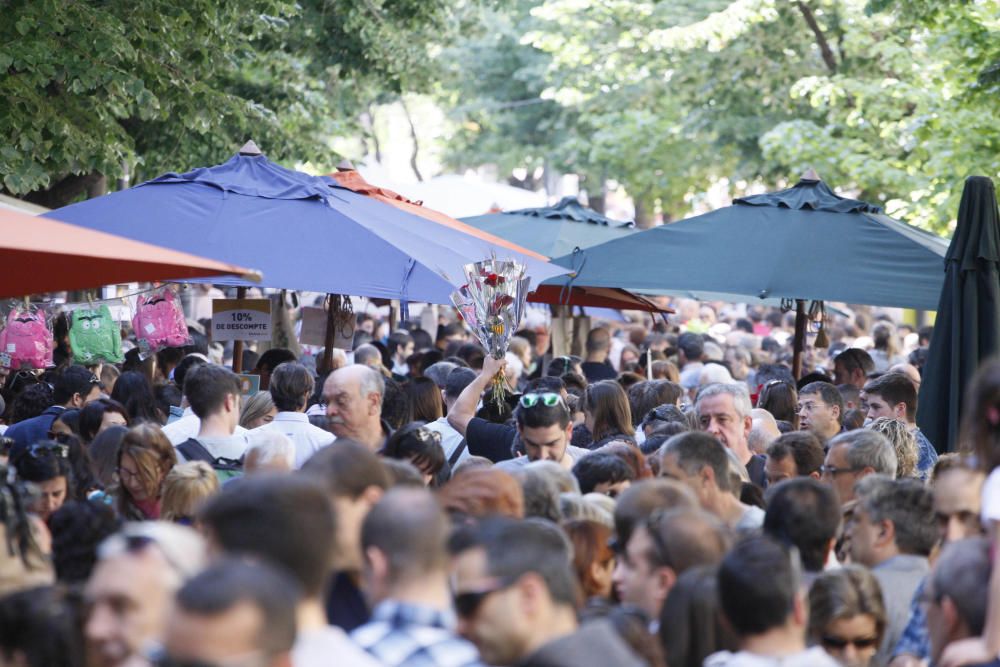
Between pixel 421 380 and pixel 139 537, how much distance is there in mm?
5678

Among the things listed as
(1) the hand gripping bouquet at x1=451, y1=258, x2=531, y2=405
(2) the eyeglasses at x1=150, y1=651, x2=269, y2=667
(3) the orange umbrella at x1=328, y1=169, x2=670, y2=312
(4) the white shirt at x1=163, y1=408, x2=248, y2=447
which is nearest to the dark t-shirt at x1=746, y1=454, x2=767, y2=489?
(1) the hand gripping bouquet at x1=451, y1=258, x2=531, y2=405

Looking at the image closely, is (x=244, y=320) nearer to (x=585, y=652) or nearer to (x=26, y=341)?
(x=26, y=341)

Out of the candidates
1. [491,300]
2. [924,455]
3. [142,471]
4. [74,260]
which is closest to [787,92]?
[491,300]

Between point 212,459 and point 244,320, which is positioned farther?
point 244,320

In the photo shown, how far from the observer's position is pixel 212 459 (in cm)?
714

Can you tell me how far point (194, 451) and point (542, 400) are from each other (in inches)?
68.7

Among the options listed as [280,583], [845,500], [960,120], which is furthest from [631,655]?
[960,120]

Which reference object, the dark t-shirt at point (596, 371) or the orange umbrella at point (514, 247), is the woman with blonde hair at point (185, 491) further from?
the dark t-shirt at point (596, 371)

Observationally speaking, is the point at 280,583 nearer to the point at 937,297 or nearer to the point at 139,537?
the point at 139,537

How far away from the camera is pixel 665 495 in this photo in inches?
198

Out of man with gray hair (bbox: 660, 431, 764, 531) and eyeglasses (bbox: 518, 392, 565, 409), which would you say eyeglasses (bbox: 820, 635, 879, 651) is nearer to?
man with gray hair (bbox: 660, 431, 764, 531)

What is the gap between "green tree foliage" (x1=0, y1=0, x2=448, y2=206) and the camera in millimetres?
11781

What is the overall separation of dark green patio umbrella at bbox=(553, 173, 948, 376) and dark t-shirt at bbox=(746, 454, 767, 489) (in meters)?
1.88

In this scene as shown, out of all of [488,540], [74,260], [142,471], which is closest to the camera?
[488,540]
